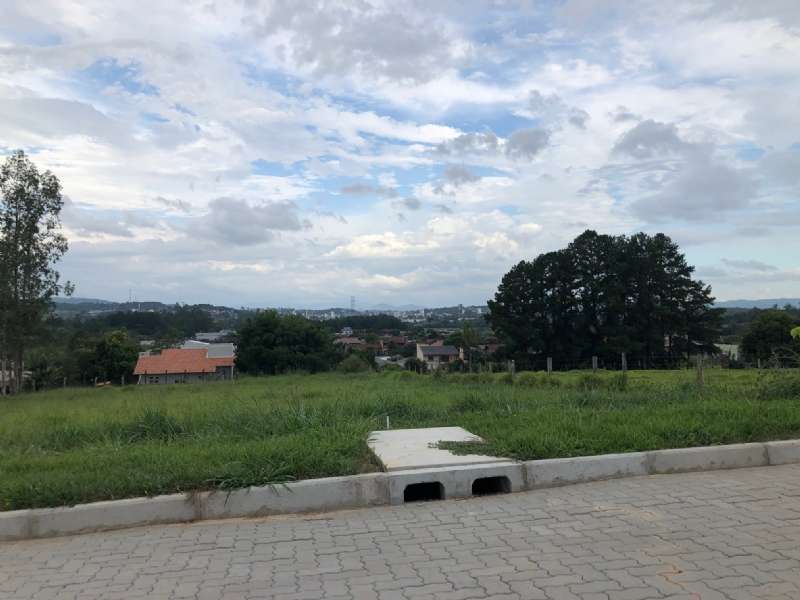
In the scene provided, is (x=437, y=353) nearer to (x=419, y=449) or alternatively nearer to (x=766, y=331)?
(x=766, y=331)

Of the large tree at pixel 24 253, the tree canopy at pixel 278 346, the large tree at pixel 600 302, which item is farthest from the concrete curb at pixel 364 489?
the tree canopy at pixel 278 346

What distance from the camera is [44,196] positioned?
102ft

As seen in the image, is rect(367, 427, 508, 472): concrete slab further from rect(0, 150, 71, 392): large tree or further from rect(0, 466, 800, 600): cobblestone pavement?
rect(0, 150, 71, 392): large tree

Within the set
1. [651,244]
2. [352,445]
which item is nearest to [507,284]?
[651,244]

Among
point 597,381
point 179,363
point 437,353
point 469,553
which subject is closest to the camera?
point 469,553

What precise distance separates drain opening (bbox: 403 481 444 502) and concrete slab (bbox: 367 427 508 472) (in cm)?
19

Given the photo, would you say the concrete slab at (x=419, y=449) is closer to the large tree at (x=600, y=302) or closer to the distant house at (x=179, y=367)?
the large tree at (x=600, y=302)

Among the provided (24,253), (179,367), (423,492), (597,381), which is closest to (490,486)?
(423,492)

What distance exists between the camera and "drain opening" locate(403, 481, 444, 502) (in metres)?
5.76

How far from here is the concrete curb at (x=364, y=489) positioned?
5.02 m

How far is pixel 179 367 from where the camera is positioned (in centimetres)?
5953

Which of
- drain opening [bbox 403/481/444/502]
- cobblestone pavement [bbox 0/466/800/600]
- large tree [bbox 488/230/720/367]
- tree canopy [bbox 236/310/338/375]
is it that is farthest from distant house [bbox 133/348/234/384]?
cobblestone pavement [bbox 0/466/800/600]

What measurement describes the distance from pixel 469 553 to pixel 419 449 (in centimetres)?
241

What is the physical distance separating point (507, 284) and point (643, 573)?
53.4 metres
